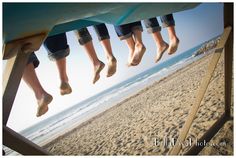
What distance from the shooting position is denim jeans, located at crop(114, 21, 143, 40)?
7.38ft

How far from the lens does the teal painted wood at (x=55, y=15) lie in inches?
42.5

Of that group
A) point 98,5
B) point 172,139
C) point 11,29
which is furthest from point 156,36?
point 172,139

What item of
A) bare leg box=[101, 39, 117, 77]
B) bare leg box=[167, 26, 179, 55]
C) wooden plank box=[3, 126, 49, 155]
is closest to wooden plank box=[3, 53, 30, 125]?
wooden plank box=[3, 126, 49, 155]

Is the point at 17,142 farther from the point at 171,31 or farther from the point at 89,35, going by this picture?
the point at 171,31

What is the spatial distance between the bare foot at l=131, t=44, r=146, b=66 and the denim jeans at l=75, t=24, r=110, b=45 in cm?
38

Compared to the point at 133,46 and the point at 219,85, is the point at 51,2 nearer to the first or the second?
the point at 133,46

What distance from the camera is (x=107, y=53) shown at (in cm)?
244

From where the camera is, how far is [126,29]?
7.47 ft

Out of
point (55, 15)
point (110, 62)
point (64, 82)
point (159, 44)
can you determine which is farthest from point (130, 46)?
point (55, 15)

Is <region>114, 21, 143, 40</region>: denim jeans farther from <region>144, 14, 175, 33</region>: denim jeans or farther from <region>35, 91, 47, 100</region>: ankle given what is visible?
<region>35, 91, 47, 100</region>: ankle

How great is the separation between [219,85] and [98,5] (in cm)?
670

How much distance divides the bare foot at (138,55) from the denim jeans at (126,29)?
22 centimetres

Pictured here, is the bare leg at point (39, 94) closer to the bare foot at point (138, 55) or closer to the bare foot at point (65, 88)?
the bare foot at point (65, 88)

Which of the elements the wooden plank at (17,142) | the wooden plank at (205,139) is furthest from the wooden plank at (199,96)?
the wooden plank at (17,142)
